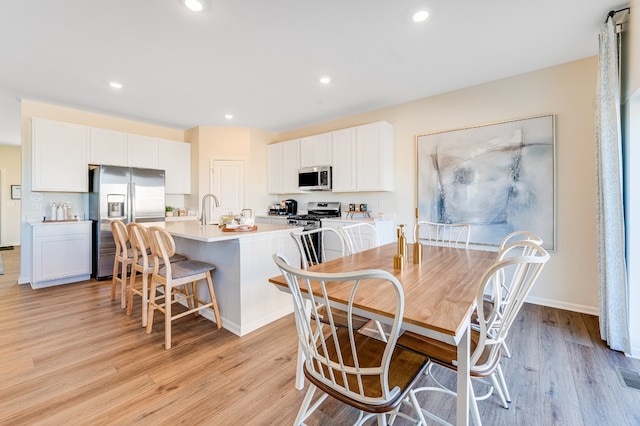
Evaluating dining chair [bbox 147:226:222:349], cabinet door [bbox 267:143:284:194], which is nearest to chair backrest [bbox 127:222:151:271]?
dining chair [bbox 147:226:222:349]

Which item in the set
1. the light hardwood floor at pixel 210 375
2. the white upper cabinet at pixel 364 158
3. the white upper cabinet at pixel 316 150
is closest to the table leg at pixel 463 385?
the light hardwood floor at pixel 210 375

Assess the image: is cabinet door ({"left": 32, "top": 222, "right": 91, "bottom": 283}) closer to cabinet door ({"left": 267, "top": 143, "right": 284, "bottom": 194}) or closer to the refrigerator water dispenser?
the refrigerator water dispenser

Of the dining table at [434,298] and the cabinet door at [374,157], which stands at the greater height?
the cabinet door at [374,157]

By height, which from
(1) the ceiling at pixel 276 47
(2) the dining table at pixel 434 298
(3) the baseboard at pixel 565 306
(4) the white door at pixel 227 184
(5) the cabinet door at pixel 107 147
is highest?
(1) the ceiling at pixel 276 47

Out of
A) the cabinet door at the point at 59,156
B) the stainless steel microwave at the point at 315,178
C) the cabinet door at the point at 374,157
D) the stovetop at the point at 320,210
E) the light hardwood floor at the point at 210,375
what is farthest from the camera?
the stovetop at the point at 320,210

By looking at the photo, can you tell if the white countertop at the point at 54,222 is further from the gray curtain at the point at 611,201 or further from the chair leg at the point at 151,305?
the gray curtain at the point at 611,201

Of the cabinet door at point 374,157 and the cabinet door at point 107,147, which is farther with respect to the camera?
the cabinet door at point 107,147

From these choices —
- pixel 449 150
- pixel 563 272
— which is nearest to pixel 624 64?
pixel 449 150

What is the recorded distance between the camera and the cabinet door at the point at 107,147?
4.26 meters

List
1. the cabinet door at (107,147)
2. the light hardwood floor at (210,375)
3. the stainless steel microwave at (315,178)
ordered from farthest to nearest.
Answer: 1. the stainless steel microwave at (315,178)
2. the cabinet door at (107,147)
3. the light hardwood floor at (210,375)

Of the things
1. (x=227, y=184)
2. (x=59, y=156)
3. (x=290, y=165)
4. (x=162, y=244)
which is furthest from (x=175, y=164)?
(x=162, y=244)

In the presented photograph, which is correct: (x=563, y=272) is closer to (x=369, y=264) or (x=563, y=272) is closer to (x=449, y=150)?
(x=449, y=150)

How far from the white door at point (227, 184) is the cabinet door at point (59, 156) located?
1879 millimetres

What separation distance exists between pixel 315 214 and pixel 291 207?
65 centimetres
